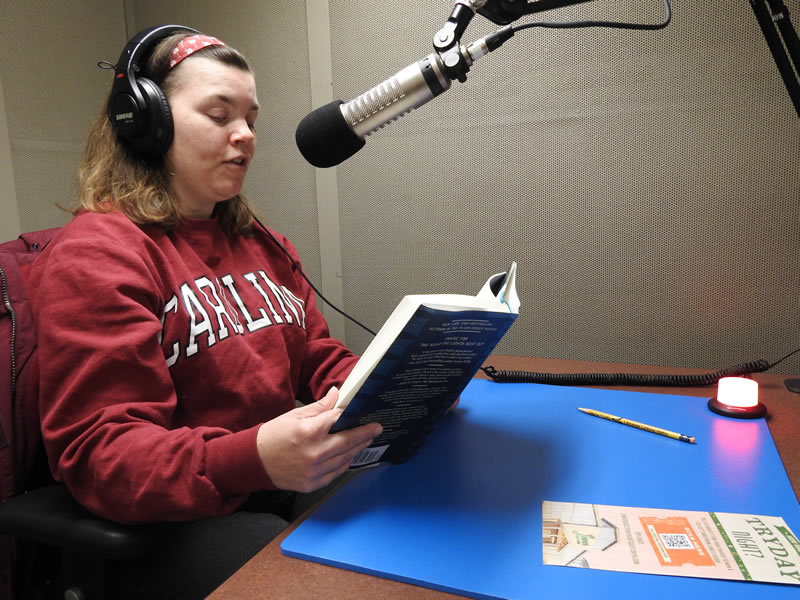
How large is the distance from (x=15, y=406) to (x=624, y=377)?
93 cm

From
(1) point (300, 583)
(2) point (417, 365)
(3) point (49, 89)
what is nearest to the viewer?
(1) point (300, 583)

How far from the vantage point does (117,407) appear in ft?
2.10

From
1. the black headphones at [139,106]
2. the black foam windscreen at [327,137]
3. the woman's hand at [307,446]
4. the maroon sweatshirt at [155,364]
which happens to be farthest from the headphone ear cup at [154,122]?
the woman's hand at [307,446]

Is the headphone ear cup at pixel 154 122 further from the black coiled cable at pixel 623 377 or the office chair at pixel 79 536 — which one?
the black coiled cable at pixel 623 377

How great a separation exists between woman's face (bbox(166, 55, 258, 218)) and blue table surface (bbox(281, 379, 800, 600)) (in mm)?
503

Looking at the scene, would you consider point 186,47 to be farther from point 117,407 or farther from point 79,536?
point 79,536

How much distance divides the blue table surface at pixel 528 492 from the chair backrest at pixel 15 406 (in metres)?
0.38

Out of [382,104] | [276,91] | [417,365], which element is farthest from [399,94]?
[276,91]

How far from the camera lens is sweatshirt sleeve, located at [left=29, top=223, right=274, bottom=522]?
0.60 meters

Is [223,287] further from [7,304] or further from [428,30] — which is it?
[428,30]

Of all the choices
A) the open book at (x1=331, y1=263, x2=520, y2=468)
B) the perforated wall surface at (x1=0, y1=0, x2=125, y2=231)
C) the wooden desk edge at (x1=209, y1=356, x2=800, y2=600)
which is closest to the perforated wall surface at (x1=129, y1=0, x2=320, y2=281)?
the perforated wall surface at (x1=0, y1=0, x2=125, y2=231)

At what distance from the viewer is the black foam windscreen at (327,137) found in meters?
0.70

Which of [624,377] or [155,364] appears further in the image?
[624,377]

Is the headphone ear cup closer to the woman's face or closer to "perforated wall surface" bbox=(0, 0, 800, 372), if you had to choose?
the woman's face
